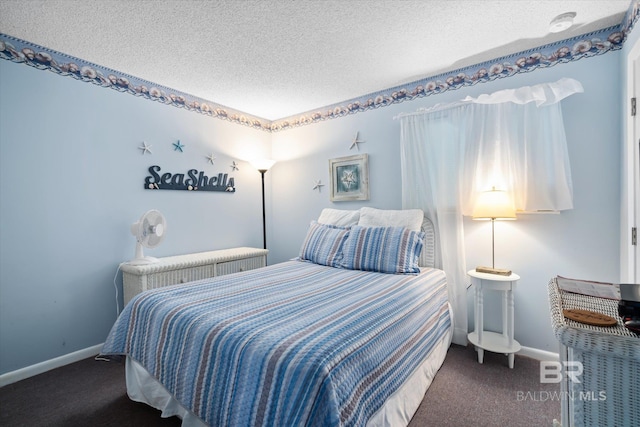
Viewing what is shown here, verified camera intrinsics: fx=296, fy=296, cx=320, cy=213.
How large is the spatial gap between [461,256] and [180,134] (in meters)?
3.08

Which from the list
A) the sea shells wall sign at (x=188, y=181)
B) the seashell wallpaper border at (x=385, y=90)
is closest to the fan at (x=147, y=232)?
the sea shells wall sign at (x=188, y=181)

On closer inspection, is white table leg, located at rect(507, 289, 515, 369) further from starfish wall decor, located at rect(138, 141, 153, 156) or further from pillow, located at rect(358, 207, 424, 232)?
starfish wall decor, located at rect(138, 141, 153, 156)

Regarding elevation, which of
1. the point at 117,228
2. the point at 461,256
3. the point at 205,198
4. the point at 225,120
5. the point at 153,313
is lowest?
the point at 153,313

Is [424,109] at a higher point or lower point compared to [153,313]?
higher

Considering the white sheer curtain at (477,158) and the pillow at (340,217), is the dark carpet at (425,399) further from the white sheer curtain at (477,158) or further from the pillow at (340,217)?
the pillow at (340,217)

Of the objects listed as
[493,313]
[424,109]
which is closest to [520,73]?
[424,109]

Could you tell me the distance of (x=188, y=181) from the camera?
326 cm

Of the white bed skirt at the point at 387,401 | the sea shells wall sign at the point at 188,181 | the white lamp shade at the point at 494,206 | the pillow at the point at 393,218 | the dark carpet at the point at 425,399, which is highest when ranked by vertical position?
the sea shells wall sign at the point at 188,181

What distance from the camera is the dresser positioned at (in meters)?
2.53

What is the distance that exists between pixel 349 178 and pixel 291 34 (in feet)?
5.61

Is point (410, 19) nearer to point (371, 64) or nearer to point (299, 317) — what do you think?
point (371, 64)

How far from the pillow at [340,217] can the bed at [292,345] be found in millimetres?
707

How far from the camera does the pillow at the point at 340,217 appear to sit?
10.2ft

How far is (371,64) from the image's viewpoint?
262 cm
